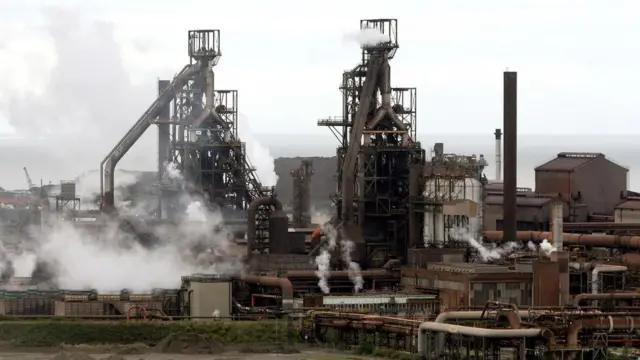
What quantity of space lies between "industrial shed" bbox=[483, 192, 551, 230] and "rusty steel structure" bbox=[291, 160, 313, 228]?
9540 mm

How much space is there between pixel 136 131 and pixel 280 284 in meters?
24.1

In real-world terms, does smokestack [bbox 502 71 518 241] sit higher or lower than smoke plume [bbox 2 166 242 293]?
higher

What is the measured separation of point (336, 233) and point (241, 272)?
6.93m

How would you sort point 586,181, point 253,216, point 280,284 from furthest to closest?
point 586,181, point 253,216, point 280,284

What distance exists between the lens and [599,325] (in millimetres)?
54094

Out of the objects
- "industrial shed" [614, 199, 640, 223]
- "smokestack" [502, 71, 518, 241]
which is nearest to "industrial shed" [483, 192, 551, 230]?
"industrial shed" [614, 199, 640, 223]

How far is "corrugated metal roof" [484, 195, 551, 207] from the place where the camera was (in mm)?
86912

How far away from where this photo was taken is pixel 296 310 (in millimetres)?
63062

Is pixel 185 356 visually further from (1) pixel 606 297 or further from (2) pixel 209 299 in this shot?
(1) pixel 606 297

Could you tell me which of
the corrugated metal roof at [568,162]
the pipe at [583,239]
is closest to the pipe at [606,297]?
the pipe at [583,239]

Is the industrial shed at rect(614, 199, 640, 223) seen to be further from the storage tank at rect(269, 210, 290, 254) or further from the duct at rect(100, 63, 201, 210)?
the duct at rect(100, 63, 201, 210)

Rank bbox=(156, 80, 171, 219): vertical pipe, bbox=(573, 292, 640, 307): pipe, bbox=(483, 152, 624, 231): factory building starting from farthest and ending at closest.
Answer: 1. bbox=(483, 152, 624, 231): factory building
2. bbox=(156, 80, 171, 219): vertical pipe
3. bbox=(573, 292, 640, 307): pipe

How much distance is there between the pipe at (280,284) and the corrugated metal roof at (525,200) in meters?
23.3

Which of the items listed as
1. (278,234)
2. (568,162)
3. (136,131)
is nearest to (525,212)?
(568,162)
